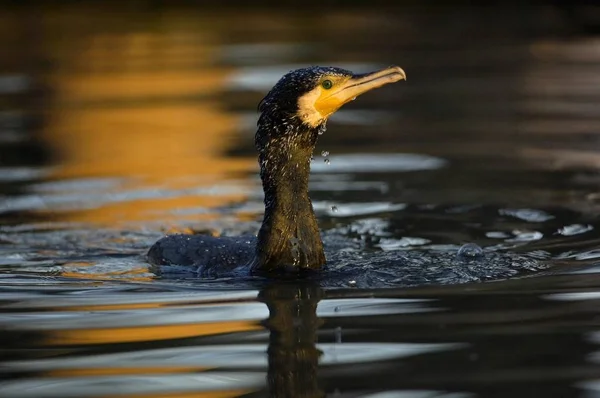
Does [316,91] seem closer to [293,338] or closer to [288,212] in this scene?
[288,212]

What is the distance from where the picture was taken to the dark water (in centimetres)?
557

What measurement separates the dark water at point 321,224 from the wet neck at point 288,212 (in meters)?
0.25

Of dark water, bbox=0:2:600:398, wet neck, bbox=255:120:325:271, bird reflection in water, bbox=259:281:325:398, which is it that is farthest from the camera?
wet neck, bbox=255:120:325:271

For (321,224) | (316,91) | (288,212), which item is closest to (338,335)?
(288,212)

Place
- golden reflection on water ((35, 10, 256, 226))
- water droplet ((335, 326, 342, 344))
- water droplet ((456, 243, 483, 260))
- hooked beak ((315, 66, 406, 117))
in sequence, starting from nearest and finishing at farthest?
water droplet ((335, 326, 342, 344)) → hooked beak ((315, 66, 406, 117)) → water droplet ((456, 243, 483, 260)) → golden reflection on water ((35, 10, 256, 226))

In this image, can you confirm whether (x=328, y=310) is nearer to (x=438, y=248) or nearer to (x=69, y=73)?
(x=438, y=248)

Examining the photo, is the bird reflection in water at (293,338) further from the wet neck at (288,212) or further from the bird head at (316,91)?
the bird head at (316,91)

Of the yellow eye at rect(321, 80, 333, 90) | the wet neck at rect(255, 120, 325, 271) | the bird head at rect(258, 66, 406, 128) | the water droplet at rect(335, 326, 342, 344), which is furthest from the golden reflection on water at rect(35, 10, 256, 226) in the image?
the water droplet at rect(335, 326, 342, 344)

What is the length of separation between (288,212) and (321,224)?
6.53ft

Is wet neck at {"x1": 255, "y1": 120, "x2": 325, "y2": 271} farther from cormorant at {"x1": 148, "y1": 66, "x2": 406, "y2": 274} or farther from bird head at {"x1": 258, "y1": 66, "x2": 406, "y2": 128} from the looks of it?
bird head at {"x1": 258, "y1": 66, "x2": 406, "y2": 128}

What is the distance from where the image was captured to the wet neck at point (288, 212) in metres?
7.61

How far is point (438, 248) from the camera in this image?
8.52 m

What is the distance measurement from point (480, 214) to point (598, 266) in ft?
7.12

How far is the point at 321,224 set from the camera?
31.6 feet
